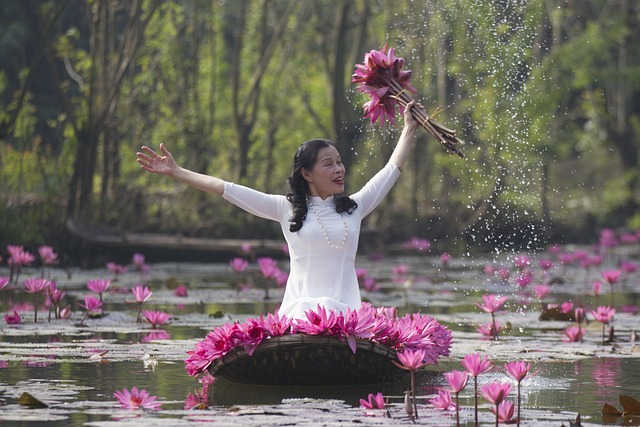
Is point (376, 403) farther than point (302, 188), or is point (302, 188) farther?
point (302, 188)

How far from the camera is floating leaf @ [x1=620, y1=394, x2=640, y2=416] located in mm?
6238

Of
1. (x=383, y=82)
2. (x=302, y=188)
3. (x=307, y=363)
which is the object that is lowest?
(x=307, y=363)

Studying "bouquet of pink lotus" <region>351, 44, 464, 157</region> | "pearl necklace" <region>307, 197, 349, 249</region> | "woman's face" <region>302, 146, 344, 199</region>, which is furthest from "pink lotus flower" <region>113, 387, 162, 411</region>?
"bouquet of pink lotus" <region>351, 44, 464, 157</region>

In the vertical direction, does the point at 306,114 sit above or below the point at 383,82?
above

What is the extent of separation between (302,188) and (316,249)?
0.38m

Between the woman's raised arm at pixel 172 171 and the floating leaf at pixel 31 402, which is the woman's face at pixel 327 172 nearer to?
the woman's raised arm at pixel 172 171

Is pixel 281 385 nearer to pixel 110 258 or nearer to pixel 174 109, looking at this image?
pixel 110 258

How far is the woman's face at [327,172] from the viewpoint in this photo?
25.1ft

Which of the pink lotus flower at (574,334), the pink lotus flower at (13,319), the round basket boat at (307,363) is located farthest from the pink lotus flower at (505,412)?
the pink lotus flower at (13,319)

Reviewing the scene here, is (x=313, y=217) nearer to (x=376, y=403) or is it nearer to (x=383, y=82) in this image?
(x=383, y=82)

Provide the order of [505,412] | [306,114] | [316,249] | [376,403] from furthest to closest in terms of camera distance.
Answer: [306,114] → [316,249] → [376,403] → [505,412]

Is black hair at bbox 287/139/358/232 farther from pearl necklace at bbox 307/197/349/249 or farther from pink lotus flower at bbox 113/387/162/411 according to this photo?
pink lotus flower at bbox 113/387/162/411

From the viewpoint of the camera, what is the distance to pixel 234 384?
7.34 meters

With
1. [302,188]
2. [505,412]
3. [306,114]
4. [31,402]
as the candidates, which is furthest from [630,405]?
[306,114]
